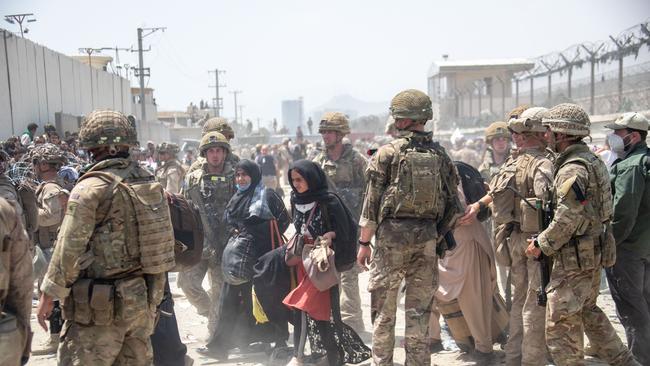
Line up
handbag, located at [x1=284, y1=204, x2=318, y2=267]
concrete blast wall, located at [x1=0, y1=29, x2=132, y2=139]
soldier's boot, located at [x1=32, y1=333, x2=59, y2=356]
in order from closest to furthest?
handbag, located at [x1=284, y1=204, x2=318, y2=267] < soldier's boot, located at [x1=32, y1=333, x2=59, y2=356] < concrete blast wall, located at [x1=0, y1=29, x2=132, y2=139]

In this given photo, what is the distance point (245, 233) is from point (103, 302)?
8.28ft

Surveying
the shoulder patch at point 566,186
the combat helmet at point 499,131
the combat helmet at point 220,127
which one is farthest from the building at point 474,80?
the shoulder patch at point 566,186

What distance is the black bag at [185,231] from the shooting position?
15.4ft

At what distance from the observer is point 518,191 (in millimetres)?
5031

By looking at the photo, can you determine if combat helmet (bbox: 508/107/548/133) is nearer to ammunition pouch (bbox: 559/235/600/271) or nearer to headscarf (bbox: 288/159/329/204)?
ammunition pouch (bbox: 559/235/600/271)

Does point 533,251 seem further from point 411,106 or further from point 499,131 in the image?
point 499,131

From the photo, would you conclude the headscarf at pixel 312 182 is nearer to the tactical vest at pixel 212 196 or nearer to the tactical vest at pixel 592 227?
the tactical vest at pixel 212 196

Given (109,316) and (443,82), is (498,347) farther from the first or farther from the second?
(443,82)

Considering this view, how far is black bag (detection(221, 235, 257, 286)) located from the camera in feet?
19.4

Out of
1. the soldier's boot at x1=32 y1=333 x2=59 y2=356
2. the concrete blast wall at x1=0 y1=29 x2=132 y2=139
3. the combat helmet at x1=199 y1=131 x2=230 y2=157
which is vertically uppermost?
the concrete blast wall at x1=0 y1=29 x2=132 y2=139

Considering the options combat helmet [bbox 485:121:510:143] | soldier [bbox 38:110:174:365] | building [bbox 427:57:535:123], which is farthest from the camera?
building [bbox 427:57:535:123]

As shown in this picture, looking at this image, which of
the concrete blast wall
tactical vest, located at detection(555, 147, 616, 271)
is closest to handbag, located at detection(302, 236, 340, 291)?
tactical vest, located at detection(555, 147, 616, 271)

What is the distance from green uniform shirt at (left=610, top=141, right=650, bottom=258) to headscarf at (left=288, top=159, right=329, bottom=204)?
2.23 meters

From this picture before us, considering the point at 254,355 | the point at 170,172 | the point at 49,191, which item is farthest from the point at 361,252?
the point at 170,172
